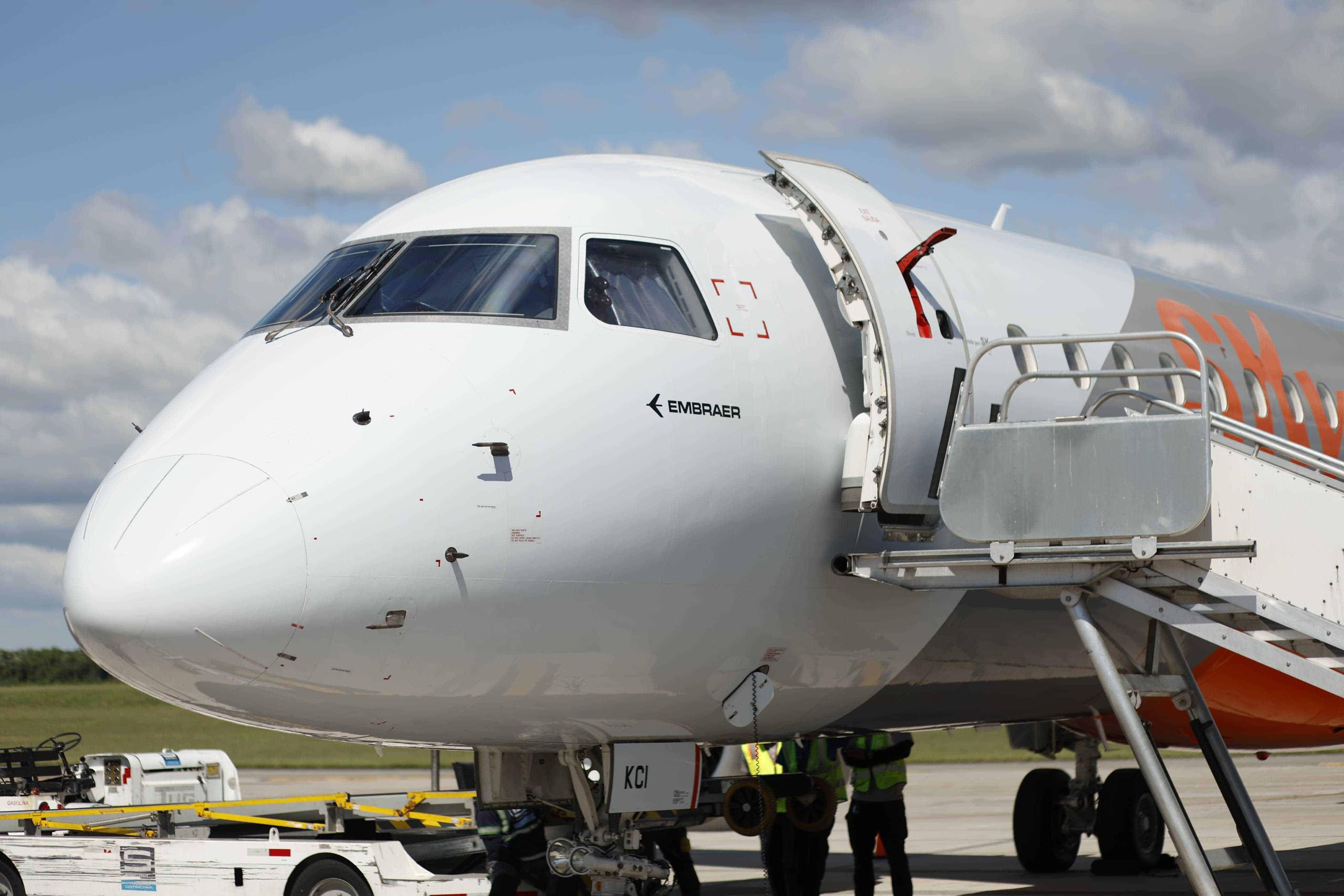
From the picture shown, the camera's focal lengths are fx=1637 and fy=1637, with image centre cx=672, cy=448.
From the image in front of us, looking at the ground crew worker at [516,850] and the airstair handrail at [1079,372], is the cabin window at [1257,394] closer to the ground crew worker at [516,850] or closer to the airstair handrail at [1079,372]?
the airstair handrail at [1079,372]

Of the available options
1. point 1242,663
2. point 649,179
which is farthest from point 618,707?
point 1242,663

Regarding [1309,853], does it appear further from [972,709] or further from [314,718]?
[314,718]

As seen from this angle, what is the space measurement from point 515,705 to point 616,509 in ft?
3.65

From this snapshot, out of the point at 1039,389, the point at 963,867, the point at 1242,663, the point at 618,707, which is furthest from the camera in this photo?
the point at 963,867

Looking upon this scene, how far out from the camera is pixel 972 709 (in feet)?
35.6

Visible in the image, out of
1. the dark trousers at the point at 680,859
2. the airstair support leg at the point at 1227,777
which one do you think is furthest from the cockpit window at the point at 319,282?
the dark trousers at the point at 680,859

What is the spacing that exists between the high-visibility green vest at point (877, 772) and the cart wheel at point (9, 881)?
6.97 metres

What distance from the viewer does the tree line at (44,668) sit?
38.0 metres

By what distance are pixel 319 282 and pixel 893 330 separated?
10.5 ft

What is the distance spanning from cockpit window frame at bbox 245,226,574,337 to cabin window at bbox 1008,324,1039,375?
3111 millimetres

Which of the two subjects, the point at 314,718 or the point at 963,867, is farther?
the point at 963,867

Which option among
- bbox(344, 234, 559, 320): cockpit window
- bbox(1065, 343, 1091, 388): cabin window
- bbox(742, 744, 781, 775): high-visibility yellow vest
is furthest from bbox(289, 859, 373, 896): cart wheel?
bbox(1065, 343, 1091, 388): cabin window

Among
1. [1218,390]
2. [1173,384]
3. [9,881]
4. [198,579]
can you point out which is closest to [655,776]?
[198,579]

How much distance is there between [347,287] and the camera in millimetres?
8680
